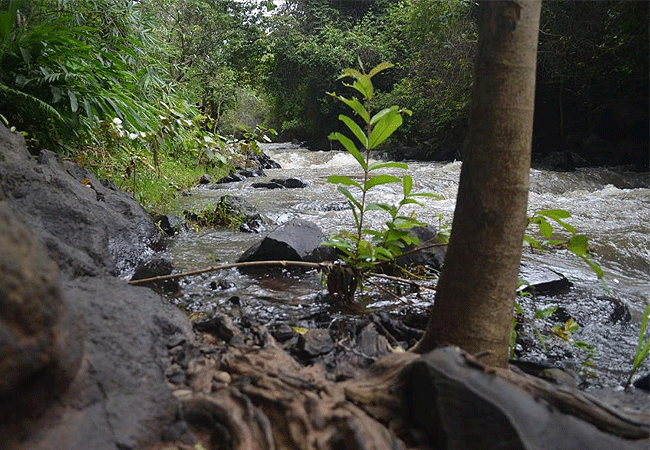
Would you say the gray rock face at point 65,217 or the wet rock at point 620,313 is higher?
the gray rock face at point 65,217

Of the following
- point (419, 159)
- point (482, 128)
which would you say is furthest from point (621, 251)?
point (419, 159)

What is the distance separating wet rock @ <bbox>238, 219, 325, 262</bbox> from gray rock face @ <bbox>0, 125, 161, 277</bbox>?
0.91 metres

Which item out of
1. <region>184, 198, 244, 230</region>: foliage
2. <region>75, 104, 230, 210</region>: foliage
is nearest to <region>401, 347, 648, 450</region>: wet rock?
<region>184, 198, 244, 230</region>: foliage

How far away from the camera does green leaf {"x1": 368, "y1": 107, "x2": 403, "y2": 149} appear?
7.28 feet

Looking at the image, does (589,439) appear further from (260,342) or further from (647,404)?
(260,342)

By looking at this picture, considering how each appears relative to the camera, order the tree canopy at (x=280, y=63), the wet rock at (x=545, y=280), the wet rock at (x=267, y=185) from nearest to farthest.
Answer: the wet rock at (x=545, y=280)
the tree canopy at (x=280, y=63)
the wet rock at (x=267, y=185)

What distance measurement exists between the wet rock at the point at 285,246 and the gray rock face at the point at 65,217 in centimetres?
91

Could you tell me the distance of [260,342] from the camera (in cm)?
182

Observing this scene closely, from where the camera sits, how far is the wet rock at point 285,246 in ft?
10.8

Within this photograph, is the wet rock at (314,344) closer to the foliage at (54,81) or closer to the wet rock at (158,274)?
the wet rock at (158,274)

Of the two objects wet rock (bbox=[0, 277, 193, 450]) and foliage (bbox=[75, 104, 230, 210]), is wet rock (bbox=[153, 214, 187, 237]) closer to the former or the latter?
foliage (bbox=[75, 104, 230, 210])

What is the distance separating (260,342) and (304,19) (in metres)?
20.6

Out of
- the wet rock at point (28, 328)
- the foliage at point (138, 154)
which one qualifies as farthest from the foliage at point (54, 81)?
the wet rock at point (28, 328)

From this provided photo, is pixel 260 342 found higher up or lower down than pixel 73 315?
lower down
